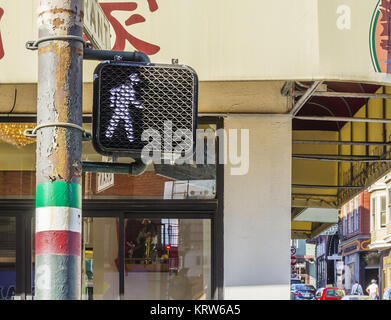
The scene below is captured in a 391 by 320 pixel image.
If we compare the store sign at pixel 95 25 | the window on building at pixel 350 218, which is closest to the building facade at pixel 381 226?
the window on building at pixel 350 218

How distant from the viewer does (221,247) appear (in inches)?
335

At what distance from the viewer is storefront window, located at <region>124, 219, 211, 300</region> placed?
8.73 m

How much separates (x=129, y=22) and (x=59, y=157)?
12.4 ft

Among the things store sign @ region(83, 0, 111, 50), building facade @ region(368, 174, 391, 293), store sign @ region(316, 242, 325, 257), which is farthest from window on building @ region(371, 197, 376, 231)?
store sign @ region(83, 0, 111, 50)

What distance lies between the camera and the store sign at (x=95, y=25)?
4.03 metres

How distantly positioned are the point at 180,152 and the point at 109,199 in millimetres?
5254

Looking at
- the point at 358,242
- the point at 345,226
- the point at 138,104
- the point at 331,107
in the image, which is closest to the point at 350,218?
the point at 345,226

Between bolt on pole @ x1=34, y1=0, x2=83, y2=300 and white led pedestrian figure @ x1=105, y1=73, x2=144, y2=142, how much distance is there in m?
0.18

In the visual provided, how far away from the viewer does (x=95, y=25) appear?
165 inches

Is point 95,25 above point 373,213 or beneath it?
beneath

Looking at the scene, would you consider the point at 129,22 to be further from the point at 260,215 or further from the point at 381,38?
the point at 260,215

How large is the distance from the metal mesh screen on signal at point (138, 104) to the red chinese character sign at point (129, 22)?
10.7ft
